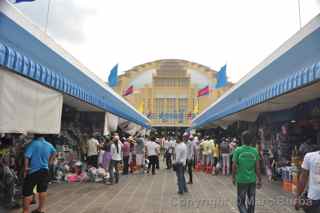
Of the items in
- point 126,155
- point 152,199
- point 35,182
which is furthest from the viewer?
point 126,155

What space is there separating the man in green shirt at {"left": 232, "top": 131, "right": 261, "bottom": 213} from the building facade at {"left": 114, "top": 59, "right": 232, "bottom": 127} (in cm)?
3619

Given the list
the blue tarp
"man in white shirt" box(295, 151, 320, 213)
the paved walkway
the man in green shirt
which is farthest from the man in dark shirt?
"man in white shirt" box(295, 151, 320, 213)

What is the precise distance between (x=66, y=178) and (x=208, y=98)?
41380 millimetres

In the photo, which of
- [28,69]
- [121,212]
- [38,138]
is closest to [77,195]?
→ [121,212]

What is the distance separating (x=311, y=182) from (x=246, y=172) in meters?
1.06

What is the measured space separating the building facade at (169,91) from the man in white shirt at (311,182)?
3706cm

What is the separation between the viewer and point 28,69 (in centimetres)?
523

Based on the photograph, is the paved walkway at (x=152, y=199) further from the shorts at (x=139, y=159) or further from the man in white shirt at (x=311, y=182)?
the shorts at (x=139, y=159)

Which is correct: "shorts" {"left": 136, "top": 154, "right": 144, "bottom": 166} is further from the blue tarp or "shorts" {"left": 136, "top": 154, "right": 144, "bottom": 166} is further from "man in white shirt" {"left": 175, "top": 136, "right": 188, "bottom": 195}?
"man in white shirt" {"left": 175, "top": 136, "right": 188, "bottom": 195}

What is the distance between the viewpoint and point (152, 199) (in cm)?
687

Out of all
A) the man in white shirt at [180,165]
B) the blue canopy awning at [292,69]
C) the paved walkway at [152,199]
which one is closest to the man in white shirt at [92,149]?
the paved walkway at [152,199]

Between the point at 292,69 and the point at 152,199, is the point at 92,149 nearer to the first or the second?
the point at 152,199

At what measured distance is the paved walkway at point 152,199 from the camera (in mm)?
5906

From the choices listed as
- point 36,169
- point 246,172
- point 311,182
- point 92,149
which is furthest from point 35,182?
point 92,149
